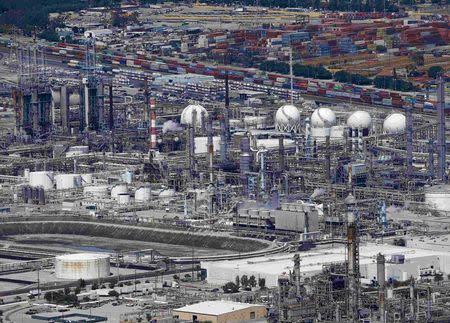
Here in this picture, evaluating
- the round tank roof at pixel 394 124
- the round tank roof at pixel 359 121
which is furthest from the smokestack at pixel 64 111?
the round tank roof at pixel 394 124

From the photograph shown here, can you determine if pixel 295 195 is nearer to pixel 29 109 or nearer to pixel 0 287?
pixel 0 287

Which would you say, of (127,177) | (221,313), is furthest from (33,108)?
(221,313)

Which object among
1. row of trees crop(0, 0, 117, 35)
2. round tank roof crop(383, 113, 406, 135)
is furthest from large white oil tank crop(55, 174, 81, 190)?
row of trees crop(0, 0, 117, 35)

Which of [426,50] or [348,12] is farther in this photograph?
[348,12]

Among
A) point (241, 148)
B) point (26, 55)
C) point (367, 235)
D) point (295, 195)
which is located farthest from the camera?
point (26, 55)

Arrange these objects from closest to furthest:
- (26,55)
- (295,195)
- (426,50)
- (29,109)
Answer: (295,195) < (29,109) < (26,55) < (426,50)

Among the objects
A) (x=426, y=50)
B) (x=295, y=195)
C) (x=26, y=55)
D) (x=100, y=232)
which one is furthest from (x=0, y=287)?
(x=426, y=50)
